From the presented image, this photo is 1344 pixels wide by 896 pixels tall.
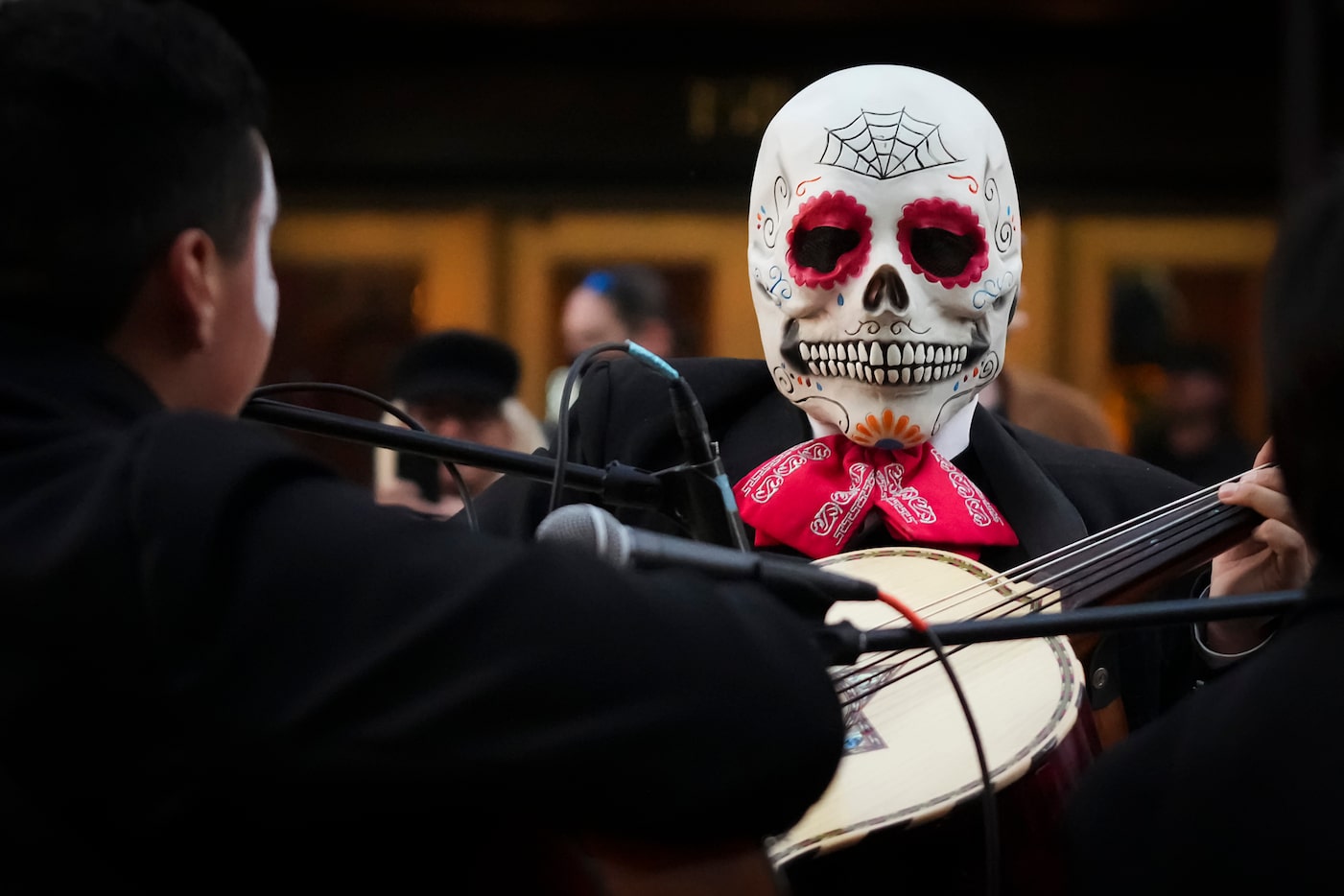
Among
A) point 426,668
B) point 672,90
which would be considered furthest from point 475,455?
point 672,90

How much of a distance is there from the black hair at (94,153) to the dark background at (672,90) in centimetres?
562

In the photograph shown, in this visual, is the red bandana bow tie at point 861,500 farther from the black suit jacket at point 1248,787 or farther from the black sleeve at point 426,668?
the black sleeve at point 426,668

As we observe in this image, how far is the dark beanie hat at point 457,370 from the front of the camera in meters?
4.14

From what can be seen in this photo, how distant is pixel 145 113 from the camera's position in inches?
52.0

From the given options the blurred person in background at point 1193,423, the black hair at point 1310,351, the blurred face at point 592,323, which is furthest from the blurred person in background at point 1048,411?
the black hair at point 1310,351

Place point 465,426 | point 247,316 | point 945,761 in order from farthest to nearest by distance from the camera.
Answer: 1. point 465,426
2. point 945,761
3. point 247,316

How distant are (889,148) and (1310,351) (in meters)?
1.26

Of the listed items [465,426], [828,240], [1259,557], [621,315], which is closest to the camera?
[1259,557]

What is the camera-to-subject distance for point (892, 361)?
2.42m

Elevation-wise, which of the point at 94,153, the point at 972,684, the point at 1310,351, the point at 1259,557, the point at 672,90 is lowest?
the point at 972,684

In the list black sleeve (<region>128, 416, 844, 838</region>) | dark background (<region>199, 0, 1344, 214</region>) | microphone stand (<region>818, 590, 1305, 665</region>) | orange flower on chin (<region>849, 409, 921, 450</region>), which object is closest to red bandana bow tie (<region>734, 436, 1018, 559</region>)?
orange flower on chin (<region>849, 409, 921, 450</region>)

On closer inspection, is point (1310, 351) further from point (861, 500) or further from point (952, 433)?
point (952, 433)

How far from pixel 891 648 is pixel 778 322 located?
3.32 ft

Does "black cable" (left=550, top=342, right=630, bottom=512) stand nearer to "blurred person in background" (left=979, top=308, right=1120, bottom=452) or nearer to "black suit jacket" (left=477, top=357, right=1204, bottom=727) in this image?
"black suit jacket" (left=477, top=357, right=1204, bottom=727)
